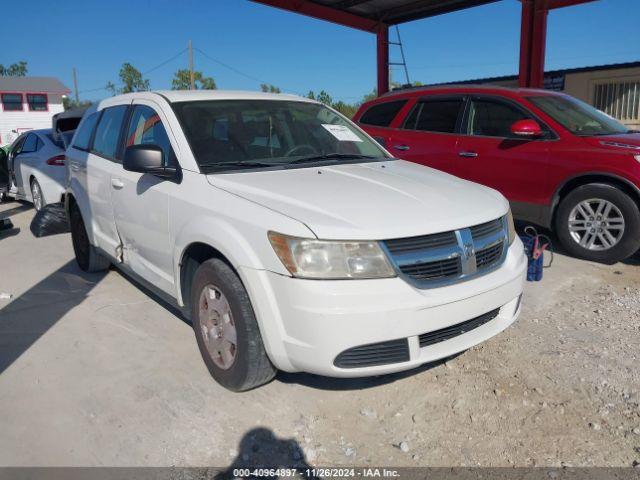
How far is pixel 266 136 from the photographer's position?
12.4ft

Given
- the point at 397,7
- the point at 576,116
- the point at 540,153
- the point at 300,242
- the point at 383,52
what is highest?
the point at 397,7

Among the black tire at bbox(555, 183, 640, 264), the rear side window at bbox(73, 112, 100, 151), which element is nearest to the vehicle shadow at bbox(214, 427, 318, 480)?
the rear side window at bbox(73, 112, 100, 151)

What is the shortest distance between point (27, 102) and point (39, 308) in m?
50.0

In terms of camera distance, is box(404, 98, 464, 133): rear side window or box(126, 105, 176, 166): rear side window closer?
box(126, 105, 176, 166): rear side window

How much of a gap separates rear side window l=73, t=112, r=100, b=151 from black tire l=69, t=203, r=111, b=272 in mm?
613

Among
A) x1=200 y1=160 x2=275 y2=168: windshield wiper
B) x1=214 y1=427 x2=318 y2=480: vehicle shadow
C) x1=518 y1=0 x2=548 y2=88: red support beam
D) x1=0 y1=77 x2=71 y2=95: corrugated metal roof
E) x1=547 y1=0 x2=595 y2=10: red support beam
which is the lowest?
x1=214 y1=427 x2=318 y2=480: vehicle shadow

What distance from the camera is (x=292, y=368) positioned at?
2.73 metres

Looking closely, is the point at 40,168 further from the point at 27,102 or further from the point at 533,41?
the point at 27,102

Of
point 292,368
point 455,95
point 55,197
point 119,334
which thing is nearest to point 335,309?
point 292,368

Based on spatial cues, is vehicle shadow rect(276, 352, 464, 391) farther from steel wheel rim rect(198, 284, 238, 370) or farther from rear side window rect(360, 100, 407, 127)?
rear side window rect(360, 100, 407, 127)

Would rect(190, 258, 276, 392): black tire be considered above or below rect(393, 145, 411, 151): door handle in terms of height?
below

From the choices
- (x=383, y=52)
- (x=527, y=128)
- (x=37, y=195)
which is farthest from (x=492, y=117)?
(x=383, y=52)

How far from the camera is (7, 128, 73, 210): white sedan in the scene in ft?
26.2

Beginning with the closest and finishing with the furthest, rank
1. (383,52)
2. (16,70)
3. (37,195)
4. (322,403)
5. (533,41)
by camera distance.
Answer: (322,403), (37,195), (533,41), (383,52), (16,70)
